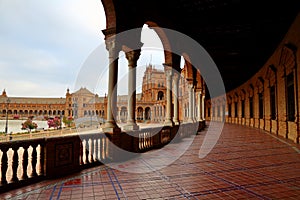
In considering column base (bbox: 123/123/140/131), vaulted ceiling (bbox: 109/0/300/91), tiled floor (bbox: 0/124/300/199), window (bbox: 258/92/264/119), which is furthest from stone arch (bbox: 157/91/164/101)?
tiled floor (bbox: 0/124/300/199)

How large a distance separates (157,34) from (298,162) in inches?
289

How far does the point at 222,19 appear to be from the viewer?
9586mm

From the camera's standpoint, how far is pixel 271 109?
1412 centimetres

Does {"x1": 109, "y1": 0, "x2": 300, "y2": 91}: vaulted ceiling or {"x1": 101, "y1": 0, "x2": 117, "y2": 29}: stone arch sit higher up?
{"x1": 109, "y1": 0, "x2": 300, "y2": 91}: vaulted ceiling

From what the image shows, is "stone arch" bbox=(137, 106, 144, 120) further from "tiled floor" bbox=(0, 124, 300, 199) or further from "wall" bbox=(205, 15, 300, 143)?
"tiled floor" bbox=(0, 124, 300, 199)

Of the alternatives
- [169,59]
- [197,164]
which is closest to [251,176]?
[197,164]

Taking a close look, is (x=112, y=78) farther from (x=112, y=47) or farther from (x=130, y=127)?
(x=130, y=127)

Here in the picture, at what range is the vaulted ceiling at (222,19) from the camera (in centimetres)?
750

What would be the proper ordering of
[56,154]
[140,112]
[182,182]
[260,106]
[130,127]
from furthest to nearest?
[140,112] → [260,106] → [130,127] → [56,154] → [182,182]

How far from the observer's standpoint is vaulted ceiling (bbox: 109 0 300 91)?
7.50 metres

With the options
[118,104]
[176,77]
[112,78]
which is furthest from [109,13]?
[118,104]

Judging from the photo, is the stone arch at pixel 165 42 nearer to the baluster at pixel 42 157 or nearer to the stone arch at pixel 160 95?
the baluster at pixel 42 157

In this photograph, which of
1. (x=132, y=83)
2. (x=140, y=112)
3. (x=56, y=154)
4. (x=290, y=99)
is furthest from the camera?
(x=140, y=112)

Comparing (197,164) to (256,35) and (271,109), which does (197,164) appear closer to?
(256,35)
